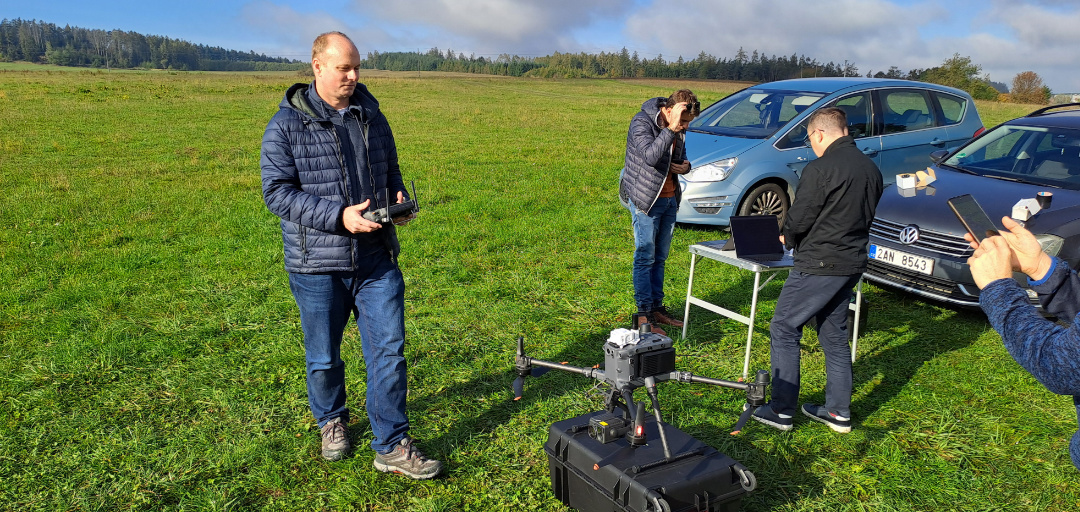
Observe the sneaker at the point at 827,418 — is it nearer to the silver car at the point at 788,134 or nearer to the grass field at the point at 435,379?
the grass field at the point at 435,379

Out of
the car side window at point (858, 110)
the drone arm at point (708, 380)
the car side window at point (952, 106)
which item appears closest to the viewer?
the drone arm at point (708, 380)

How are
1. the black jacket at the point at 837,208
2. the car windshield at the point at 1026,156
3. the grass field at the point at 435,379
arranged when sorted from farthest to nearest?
the car windshield at the point at 1026,156, the black jacket at the point at 837,208, the grass field at the point at 435,379

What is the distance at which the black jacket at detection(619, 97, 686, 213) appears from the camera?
16.1 ft

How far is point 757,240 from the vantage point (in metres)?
4.60

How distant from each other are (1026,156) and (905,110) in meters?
2.54

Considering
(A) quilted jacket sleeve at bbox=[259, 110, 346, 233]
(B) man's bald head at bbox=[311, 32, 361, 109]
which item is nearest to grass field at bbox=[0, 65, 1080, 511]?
(A) quilted jacket sleeve at bbox=[259, 110, 346, 233]

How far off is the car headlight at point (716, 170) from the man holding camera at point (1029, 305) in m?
5.84

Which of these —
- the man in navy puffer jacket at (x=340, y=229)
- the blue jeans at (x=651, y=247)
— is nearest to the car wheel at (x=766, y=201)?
the blue jeans at (x=651, y=247)

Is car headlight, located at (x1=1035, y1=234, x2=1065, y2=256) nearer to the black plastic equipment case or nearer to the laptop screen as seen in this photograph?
the laptop screen

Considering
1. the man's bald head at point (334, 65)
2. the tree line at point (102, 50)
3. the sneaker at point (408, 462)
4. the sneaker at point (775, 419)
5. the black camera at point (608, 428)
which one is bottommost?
the sneaker at point (408, 462)

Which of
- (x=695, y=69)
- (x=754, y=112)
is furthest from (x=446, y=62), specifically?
(x=754, y=112)

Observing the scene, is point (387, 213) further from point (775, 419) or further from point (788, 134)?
point (788, 134)

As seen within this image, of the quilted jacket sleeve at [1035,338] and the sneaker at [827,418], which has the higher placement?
the quilted jacket sleeve at [1035,338]

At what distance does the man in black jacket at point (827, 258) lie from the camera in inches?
144
